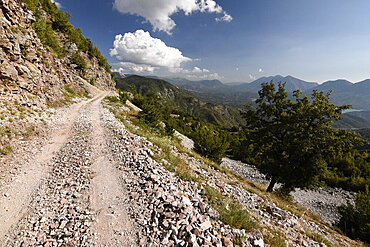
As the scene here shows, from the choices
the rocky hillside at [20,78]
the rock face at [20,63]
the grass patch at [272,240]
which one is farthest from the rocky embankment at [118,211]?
the rock face at [20,63]

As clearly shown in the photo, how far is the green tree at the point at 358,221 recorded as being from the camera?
11.8 metres

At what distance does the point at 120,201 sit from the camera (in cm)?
604

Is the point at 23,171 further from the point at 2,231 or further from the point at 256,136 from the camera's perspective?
the point at 256,136

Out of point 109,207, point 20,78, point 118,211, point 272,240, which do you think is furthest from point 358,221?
point 20,78

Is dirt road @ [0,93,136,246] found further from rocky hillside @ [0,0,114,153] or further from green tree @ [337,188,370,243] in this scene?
green tree @ [337,188,370,243]

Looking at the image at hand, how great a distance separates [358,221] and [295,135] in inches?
308

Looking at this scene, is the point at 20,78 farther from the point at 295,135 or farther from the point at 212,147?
the point at 295,135

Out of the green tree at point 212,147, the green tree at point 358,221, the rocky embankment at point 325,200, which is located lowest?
the rocky embankment at point 325,200

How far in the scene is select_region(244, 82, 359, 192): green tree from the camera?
13.4 m

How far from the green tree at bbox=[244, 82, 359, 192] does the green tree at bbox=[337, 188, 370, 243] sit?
10.3ft

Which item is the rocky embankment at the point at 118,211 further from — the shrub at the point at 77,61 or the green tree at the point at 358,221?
the shrub at the point at 77,61

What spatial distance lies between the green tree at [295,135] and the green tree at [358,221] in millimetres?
3150

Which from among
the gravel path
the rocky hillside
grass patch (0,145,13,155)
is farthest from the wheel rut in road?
the rocky hillside

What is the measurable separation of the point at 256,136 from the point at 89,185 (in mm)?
15776
